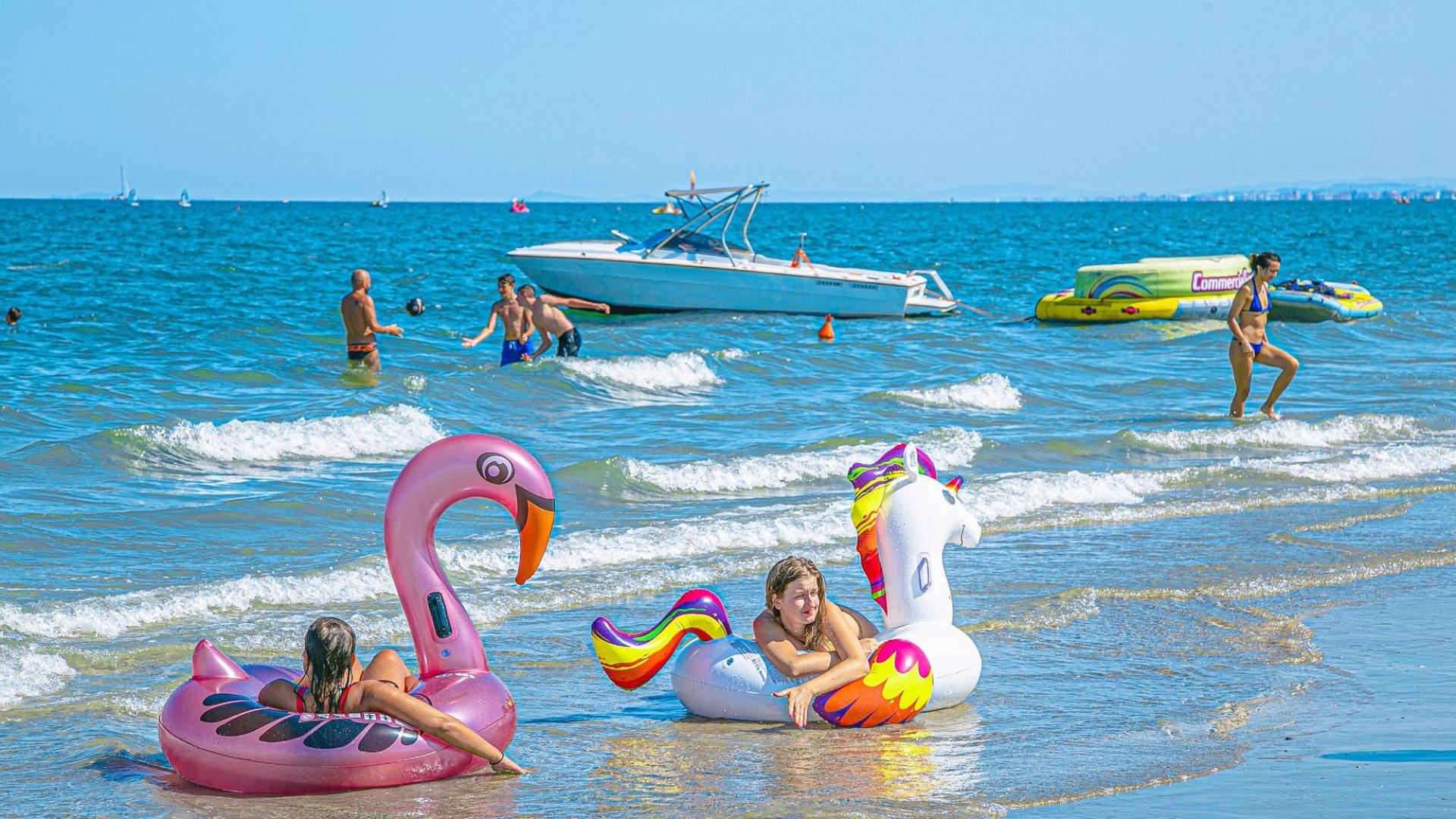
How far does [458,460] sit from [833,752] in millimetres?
1763

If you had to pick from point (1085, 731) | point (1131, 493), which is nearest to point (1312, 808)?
point (1085, 731)

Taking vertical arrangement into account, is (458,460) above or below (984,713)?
above

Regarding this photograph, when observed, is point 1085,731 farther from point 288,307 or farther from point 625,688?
point 288,307

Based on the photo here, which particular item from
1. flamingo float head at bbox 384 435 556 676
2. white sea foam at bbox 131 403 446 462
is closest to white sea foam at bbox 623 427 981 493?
white sea foam at bbox 131 403 446 462

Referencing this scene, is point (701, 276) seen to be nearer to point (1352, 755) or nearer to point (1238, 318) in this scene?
point (1238, 318)

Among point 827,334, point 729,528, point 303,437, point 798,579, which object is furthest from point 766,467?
point 827,334

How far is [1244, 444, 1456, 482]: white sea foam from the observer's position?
11.6 meters

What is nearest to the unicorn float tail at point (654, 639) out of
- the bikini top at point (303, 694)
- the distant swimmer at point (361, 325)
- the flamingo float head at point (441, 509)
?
the flamingo float head at point (441, 509)

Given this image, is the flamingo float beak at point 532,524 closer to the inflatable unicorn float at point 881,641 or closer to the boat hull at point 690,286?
the inflatable unicorn float at point 881,641

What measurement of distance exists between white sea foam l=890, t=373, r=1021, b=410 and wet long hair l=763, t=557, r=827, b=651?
405 inches

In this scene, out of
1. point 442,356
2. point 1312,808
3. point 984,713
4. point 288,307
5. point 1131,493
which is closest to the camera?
point 1312,808

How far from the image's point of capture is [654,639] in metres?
5.77

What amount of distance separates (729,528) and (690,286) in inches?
592

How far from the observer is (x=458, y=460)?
5359 millimetres
